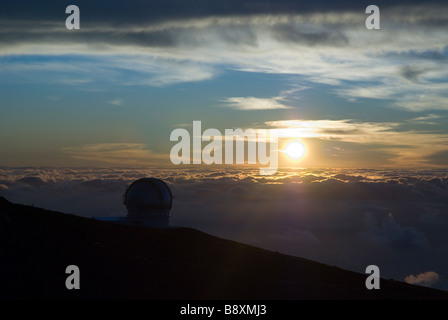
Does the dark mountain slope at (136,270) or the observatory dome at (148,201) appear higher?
the observatory dome at (148,201)

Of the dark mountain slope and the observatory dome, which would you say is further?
the observatory dome

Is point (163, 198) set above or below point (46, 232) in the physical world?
above

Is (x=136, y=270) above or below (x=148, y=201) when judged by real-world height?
below

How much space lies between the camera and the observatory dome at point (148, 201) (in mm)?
73312

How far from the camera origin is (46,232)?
57.5m

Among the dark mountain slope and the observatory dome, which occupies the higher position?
the observatory dome

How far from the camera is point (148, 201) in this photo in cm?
7325

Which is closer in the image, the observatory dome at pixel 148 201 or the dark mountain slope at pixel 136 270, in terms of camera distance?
the dark mountain slope at pixel 136 270

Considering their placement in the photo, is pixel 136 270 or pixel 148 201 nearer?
pixel 136 270

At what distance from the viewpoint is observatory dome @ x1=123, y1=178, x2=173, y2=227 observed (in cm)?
7331

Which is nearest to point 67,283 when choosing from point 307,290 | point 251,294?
point 251,294
